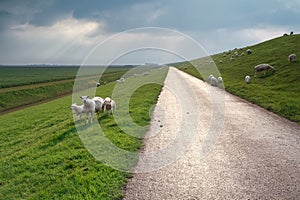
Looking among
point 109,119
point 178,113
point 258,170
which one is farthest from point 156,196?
point 178,113

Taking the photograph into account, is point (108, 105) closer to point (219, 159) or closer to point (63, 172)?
point (63, 172)

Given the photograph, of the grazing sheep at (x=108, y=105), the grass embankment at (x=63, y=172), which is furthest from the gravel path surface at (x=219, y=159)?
the grazing sheep at (x=108, y=105)

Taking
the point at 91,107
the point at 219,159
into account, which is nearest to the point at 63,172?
the point at 219,159

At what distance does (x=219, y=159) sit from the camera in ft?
26.2

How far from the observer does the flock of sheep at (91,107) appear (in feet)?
44.4

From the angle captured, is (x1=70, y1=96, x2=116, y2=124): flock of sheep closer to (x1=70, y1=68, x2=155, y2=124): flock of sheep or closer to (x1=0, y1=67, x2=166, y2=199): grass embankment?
(x1=70, y1=68, x2=155, y2=124): flock of sheep

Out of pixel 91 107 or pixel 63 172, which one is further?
pixel 91 107

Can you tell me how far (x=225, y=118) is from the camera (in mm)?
13688

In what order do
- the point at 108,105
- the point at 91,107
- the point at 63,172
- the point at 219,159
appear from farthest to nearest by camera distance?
1. the point at 108,105
2. the point at 91,107
3. the point at 219,159
4. the point at 63,172

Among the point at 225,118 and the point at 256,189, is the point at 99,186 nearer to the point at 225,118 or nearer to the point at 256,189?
the point at 256,189

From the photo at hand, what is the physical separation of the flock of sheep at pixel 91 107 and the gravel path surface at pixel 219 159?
9.94 feet

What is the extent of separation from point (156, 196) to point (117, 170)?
188 centimetres

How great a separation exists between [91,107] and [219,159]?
26.0 feet

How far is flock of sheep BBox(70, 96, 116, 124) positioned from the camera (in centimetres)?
1354
